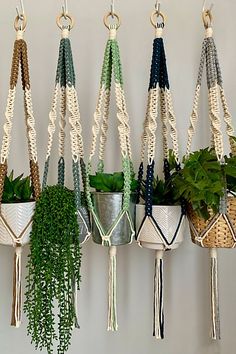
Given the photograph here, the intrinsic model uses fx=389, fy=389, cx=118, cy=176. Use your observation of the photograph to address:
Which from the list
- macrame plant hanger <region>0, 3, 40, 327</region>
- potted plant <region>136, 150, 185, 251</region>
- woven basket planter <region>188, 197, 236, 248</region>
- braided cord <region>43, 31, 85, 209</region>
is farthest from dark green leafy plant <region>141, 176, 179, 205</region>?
macrame plant hanger <region>0, 3, 40, 327</region>

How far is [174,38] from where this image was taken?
131 cm

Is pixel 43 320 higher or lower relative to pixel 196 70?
lower

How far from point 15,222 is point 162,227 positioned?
38 centimetres

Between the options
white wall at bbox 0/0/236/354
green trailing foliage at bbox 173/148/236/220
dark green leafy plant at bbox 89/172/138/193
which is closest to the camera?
green trailing foliage at bbox 173/148/236/220

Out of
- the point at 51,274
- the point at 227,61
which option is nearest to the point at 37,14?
the point at 227,61

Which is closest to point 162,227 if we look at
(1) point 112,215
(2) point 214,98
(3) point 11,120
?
(1) point 112,215

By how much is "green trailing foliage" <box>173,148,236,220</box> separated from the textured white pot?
40 cm

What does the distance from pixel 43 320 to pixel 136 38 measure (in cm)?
93

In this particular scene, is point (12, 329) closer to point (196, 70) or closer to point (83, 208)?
point (83, 208)

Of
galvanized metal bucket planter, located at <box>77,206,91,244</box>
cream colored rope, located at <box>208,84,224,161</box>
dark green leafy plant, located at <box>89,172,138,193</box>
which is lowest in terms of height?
galvanized metal bucket planter, located at <box>77,206,91,244</box>

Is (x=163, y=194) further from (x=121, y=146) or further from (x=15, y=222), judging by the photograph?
(x=15, y=222)

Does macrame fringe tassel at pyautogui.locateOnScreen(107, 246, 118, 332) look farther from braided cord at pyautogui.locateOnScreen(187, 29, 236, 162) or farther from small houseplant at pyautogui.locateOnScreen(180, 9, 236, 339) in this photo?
braided cord at pyautogui.locateOnScreen(187, 29, 236, 162)

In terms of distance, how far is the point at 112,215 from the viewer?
3.38 ft

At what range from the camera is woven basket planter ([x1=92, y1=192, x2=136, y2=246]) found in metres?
1.03
